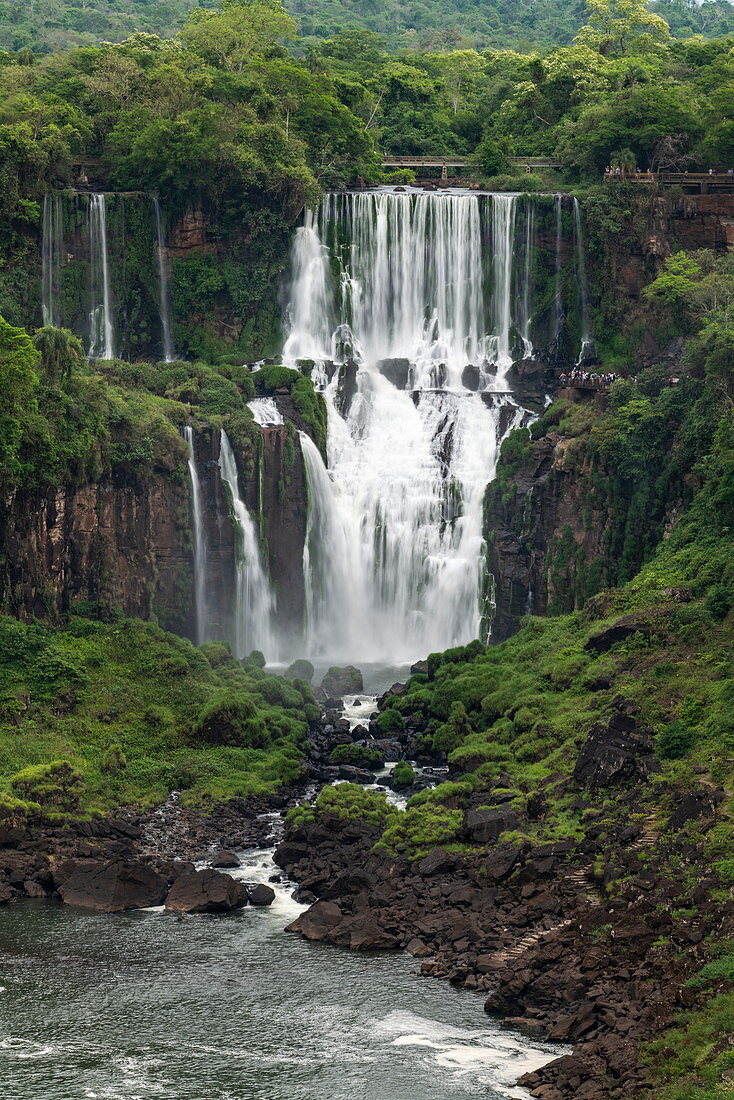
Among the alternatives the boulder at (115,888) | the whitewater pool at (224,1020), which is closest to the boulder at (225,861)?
the boulder at (115,888)

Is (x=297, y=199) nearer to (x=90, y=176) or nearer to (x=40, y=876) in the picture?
(x=90, y=176)

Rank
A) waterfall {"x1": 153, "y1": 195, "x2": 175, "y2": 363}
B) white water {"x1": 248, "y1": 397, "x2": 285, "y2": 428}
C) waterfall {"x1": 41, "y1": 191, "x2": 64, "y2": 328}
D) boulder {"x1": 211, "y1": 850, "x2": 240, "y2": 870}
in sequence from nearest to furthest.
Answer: boulder {"x1": 211, "y1": 850, "x2": 240, "y2": 870}, white water {"x1": 248, "y1": 397, "x2": 285, "y2": 428}, waterfall {"x1": 41, "y1": 191, "x2": 64, "y2": 328}, waterfall {"x1": 153, "y1": 195, "x2": 175, "y2": 363}

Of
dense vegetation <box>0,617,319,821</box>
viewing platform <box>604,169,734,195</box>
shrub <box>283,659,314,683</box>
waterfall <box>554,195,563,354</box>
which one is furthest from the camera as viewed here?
waterfall <box>554,195,563,354</box>

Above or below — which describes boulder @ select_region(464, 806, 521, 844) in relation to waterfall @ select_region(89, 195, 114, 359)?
below

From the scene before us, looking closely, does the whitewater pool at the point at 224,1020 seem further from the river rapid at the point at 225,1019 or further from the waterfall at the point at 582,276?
the waterfall at the point at 582,276

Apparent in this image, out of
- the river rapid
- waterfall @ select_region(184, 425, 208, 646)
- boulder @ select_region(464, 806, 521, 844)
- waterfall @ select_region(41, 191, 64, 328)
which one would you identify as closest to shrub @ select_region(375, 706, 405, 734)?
boulder @ select_region(464, 806, 521, 844)

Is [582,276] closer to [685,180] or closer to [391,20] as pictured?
[685,180]

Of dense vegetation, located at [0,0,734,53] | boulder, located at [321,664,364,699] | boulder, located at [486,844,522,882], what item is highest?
dense vegetation, located at [0,0,734,53]

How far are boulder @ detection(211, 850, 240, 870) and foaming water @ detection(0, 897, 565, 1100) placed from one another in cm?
267

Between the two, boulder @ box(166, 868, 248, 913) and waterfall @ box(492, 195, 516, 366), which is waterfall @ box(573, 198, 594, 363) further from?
boulder @ box(166, 868, 248, 913)

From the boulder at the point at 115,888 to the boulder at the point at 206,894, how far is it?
0.47 meters

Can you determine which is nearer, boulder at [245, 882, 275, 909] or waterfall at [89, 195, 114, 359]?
boulder at [245, 882, 275, 909]

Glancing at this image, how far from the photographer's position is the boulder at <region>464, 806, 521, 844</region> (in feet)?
135

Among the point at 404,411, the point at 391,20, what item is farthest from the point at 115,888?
the point at 391,20
